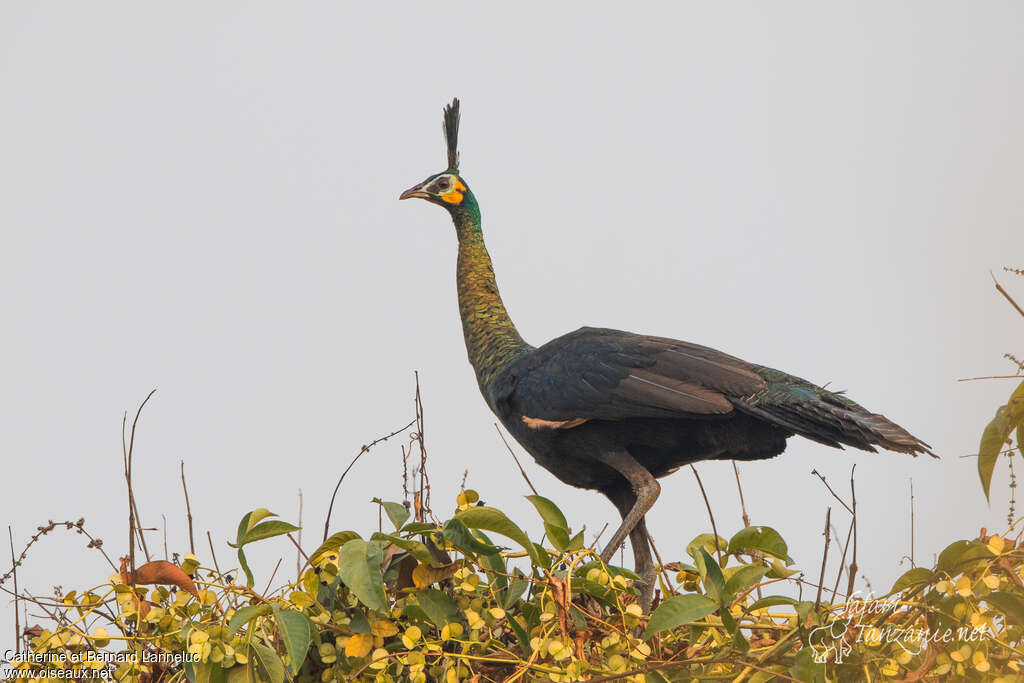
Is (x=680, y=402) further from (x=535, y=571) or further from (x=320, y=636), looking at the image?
(x=320, y=636)

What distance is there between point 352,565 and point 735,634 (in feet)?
2.80

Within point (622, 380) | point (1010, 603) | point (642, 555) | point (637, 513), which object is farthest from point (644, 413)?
point (1010, 603)

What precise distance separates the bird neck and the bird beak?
0.17 metres

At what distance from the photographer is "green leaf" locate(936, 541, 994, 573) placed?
90.4 inches

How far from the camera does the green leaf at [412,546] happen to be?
2.36 m

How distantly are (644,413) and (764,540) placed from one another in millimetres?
1147

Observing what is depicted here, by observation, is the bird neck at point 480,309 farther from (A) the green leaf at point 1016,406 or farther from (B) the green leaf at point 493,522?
(A) the green leaf at point 1016,406

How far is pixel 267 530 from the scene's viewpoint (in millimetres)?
2383

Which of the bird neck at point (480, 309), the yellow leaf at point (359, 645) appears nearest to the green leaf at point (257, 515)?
the yellow leaf at point (359, 645)

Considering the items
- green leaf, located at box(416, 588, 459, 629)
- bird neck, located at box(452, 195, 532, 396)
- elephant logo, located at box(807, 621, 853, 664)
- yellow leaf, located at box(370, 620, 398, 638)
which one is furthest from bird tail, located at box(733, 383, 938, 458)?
yellow leaf, located at box(370, 620, 398, 638)

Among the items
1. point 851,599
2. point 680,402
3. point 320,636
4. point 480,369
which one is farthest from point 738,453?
point 320,636

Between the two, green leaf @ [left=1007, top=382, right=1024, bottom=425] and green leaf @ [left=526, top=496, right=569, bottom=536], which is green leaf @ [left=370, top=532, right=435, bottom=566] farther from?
green leaf @ [left=1007, top=382, right=1024, bottom=425]

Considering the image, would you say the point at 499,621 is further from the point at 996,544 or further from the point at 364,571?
the point at 996,544

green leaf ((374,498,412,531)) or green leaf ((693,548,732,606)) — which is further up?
green leaf ((374,498,412,531))
